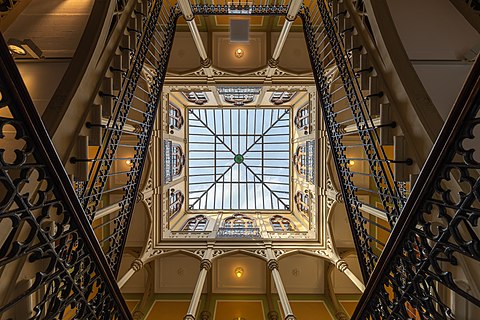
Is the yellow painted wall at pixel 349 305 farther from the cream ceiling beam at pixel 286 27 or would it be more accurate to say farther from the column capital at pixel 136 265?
the cream ceiling beam at pixel 286 27

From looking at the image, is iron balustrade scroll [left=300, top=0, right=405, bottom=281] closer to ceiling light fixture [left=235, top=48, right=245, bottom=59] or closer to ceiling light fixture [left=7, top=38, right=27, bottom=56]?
ceiling light fixture [left=235, top=48, right=245, bottom=59]

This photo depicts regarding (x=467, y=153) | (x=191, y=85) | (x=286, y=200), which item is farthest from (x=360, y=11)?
(x=286, y=200)

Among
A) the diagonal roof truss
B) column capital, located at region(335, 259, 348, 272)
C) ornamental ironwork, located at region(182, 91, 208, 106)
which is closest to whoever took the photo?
column capital, located at region(335, 259, 348, 272)

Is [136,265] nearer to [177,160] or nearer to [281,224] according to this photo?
[177,160]

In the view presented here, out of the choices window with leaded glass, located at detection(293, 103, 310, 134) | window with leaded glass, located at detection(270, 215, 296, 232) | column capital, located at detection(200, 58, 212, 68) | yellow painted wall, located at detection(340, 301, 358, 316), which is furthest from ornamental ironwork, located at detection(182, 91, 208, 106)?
yellow painted wall, located at detection(340, 301, 358, 316)

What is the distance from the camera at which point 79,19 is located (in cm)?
548

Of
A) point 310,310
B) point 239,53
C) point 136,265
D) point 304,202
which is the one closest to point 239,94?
point 239,53

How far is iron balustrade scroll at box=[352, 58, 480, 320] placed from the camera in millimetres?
1990

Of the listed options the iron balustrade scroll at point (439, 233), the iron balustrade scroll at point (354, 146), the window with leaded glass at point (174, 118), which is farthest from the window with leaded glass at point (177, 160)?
the iron balustrade scroll at point (439, 233)

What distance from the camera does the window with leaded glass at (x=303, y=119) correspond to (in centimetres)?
1323

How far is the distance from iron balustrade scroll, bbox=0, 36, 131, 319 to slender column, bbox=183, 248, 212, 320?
13.0 feet

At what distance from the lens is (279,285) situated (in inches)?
333

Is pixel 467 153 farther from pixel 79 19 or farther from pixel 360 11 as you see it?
pixel 79 19

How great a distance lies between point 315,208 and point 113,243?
898 centimetres
